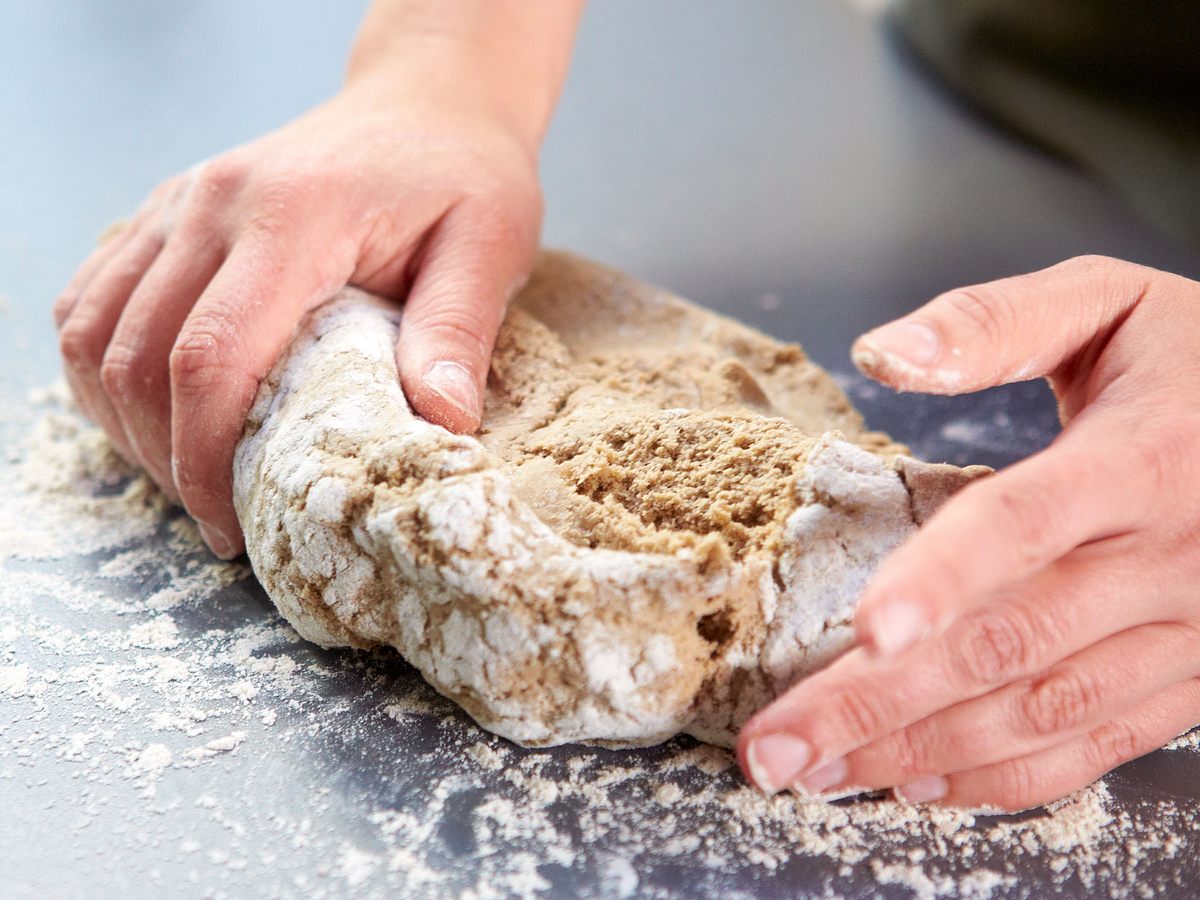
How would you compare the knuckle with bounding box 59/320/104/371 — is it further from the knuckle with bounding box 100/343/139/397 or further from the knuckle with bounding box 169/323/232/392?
the knuckle with bounding box 169/323/232/392

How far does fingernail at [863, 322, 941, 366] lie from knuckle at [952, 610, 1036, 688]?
Result: 0.28 m

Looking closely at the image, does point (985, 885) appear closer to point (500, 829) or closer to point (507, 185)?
point (500, 829)

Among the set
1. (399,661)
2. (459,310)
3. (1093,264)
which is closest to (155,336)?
(459,310)

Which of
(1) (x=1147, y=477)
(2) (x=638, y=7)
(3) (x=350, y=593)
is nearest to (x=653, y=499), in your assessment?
(3) (x=350, y=593)

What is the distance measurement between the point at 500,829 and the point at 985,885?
1.69 ft

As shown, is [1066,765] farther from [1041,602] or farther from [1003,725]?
[1041,602]

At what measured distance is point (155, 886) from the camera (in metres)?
1.09

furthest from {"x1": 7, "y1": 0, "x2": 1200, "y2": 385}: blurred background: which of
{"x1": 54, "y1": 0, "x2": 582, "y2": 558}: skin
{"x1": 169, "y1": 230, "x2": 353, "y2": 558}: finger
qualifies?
{"x1": 169, "y1": 230, "x2": 353, "y2": 558}: finger

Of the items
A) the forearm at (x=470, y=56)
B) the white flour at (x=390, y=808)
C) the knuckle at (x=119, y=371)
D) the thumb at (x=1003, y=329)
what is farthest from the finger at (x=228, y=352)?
the thumb at (x=1003, y=329)

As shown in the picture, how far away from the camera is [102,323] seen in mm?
1747

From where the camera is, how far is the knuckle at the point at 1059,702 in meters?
1.18

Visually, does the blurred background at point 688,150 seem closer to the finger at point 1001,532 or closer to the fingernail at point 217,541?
the fingernail at point 217,541

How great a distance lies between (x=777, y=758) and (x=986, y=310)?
546 millimetres

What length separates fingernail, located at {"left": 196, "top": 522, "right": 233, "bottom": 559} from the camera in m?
1.58
